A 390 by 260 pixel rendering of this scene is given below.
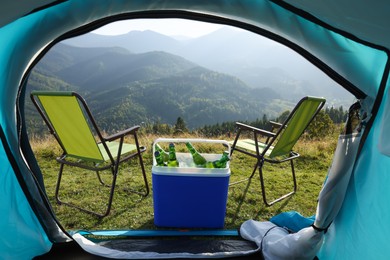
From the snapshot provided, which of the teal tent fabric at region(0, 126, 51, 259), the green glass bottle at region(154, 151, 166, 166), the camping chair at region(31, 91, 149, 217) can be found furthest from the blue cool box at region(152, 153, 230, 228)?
the teal tent fabric at region(0, 126, 51, 259)

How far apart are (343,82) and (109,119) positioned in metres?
46.7

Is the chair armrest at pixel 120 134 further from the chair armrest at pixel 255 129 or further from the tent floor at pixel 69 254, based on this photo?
the chair armrest at pixel 255 129

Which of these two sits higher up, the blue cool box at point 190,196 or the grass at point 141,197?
the blue cool box at point 190,196

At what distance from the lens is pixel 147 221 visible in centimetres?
259

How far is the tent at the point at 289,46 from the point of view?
150cm

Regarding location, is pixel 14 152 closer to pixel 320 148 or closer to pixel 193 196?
pixel 193 196

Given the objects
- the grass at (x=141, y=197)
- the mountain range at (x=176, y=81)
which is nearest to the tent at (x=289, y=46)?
the grass at (x=141, y=197)

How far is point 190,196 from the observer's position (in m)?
2.39

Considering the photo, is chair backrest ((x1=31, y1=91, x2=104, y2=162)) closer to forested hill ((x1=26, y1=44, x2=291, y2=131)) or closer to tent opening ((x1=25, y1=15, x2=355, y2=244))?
tent opening ((x1=25, y1=15, x2=355, y2=244))

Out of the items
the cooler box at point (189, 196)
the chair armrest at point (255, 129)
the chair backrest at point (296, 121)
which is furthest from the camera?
the chair armrest at point (255, 129)

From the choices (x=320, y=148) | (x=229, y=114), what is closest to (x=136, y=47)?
(x=229, y=114)

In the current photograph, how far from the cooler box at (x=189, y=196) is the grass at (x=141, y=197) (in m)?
0.17

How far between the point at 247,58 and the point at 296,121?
129m

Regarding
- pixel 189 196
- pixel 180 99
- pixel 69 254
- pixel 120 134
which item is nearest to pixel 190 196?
pixel 189 196
